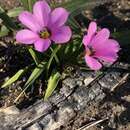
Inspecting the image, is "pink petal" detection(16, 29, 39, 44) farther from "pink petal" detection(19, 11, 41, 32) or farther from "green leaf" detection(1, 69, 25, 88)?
"green leaf" detection(1, 69, 25, 88)

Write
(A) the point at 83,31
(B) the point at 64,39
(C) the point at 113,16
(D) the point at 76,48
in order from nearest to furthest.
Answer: (B) the point at 64,39, (D) the point at 76,48, (A) the point at 83,31, (C) the point at 113,16

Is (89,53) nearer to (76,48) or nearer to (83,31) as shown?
(76,48)

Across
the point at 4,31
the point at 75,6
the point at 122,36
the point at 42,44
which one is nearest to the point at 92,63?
the point at 42,44

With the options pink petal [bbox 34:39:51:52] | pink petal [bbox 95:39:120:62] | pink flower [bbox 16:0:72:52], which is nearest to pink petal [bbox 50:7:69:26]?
pink flower [bbox 16:0:72:52]

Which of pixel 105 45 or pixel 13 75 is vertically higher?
pixel 105 45

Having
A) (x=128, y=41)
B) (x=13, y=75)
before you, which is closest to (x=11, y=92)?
(x=13, y=75)

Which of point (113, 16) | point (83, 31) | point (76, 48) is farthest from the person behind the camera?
point (113, 16)
